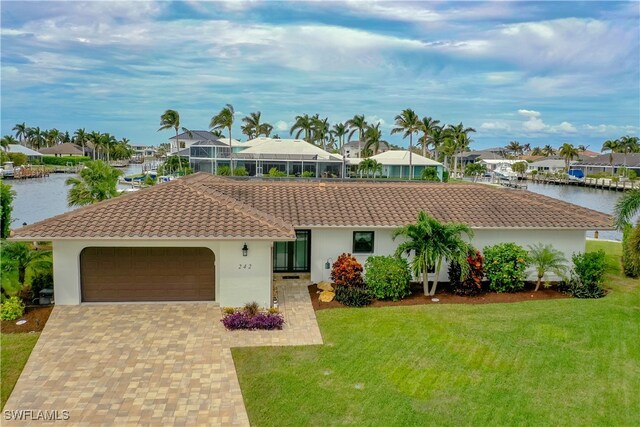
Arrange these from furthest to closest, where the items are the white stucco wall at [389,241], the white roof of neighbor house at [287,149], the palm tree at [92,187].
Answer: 1. the white roof of neighbor house at [287,149]
2. the palm tree at [92,187]
3. the white stucco wall at [389,241]

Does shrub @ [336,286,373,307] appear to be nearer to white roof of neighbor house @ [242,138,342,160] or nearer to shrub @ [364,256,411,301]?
shrub @ [364,256,411,301]

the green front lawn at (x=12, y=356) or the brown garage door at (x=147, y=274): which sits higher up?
the brown garage door at (x=147, y=274)

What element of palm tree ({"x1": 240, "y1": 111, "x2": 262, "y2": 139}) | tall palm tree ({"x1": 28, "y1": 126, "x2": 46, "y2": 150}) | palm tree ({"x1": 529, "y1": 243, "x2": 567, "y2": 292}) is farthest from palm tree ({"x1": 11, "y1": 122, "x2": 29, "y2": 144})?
palm tree ({"x1": 529, "y1": 243, "x2": 567, "y2": 292})

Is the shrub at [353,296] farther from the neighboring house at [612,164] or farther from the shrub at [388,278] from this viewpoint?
the neighboring house at [612,164]

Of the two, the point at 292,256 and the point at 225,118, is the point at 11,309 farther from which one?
the point at 225,118

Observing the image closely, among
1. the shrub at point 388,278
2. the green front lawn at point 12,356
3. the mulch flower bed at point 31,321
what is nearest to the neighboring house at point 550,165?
the shrub at point 388,278

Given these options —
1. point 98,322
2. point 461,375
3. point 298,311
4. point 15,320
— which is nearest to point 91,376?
point 98,322

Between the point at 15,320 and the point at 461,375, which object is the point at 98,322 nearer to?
the point at 15,320
